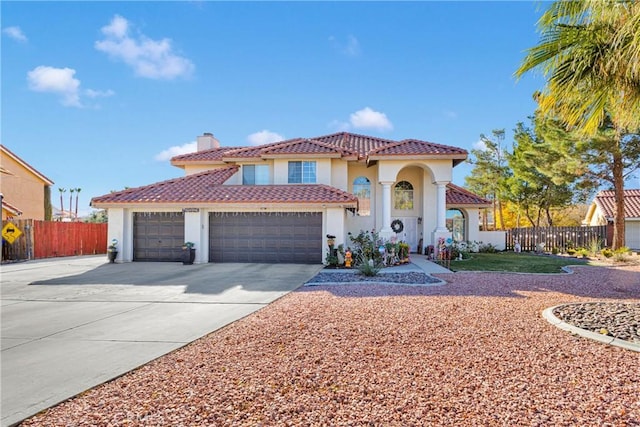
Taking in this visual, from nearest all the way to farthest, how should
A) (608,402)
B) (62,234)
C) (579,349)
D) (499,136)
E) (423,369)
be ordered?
1. (608,402)
2. (423,369)
3. (579,349)
4. (62,234)
5. (499,136)

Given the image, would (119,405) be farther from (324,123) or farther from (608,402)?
(324,123)

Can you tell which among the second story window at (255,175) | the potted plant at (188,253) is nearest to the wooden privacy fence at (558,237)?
the second story window at (255,175)

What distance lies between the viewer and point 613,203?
97.2 ft

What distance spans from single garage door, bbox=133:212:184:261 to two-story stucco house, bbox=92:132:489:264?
49 mm

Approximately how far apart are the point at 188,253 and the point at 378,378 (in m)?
13.9

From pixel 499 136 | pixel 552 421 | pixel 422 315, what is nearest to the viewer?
pixel 552 421

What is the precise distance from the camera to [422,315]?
275 inches

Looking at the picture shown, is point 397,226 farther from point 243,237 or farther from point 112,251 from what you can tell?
point 112,251

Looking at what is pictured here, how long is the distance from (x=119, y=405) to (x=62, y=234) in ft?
74.4

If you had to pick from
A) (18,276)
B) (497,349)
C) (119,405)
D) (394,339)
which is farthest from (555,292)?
(18,276)

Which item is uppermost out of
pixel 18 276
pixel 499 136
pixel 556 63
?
pixel 499 136

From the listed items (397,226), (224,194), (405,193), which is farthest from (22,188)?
(405,193)

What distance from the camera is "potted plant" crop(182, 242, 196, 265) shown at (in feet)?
53.1

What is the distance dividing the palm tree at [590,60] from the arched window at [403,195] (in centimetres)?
1380
